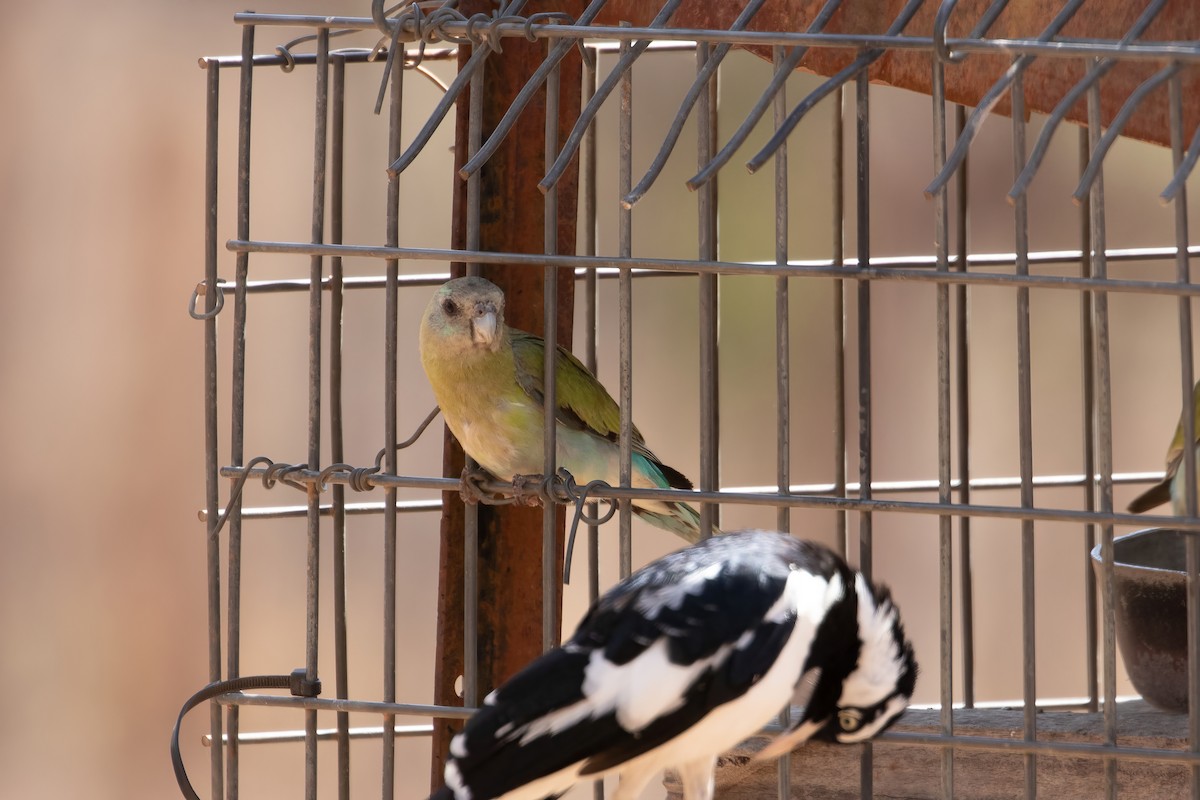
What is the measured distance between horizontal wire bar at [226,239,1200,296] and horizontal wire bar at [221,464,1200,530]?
1.05 ft

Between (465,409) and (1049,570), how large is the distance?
4.12 meters

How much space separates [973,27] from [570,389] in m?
0.99

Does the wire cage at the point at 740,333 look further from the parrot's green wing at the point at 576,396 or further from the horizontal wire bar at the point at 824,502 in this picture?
the parrot's green wing at the point at 576,396

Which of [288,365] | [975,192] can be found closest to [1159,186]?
[975,192]

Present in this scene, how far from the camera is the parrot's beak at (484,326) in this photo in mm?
2539

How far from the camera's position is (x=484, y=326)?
2.55 meters

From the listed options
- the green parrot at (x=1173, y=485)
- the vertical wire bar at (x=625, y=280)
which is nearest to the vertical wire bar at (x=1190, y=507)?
the green parrot at (x=1173, y=485)

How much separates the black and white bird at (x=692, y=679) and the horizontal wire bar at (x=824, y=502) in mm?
187

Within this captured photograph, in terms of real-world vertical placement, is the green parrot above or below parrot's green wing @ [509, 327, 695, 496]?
below

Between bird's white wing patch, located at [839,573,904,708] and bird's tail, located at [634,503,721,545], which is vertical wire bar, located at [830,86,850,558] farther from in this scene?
bird's white wing patch, located at [839,573,904,708]

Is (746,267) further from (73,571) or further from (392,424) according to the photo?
(73,571)

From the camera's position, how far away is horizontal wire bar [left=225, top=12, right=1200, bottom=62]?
1991 mm

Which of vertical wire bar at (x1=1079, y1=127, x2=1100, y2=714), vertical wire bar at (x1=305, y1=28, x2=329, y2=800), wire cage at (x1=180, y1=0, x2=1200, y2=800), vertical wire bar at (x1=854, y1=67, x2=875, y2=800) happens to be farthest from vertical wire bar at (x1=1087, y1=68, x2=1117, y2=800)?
vertical wire bar at (x1=305, y1=28, x2=329, y2=800)

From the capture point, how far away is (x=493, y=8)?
253 cm
